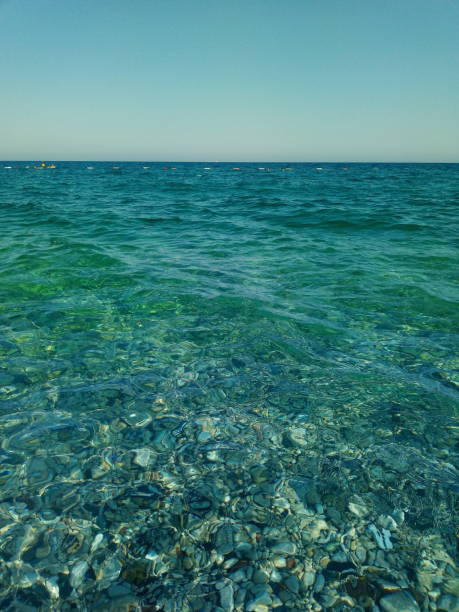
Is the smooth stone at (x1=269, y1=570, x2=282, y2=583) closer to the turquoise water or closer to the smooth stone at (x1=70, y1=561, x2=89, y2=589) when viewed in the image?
the turquoise water

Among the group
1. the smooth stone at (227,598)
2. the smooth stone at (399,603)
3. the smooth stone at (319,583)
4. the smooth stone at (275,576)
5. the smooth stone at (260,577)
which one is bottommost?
the smooth stone at (399,603)

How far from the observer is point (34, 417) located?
3.65 m

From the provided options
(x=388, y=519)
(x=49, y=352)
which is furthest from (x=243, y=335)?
(x=388, y=519)

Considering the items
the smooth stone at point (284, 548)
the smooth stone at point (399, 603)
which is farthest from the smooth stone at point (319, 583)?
the smooth stone at point (399, 603)

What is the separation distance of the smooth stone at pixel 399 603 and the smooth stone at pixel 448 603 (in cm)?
15

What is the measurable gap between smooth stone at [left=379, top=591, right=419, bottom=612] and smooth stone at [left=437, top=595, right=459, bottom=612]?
0.15 m

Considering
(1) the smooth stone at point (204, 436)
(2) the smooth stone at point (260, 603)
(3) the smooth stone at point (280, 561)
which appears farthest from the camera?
(1) the smooth stone at point (204, 436)

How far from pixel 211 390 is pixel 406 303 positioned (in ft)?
15.2

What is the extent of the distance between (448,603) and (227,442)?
6.25 feet

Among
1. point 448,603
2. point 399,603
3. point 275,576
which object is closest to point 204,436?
point 275,576

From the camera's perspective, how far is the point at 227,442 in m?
3.41

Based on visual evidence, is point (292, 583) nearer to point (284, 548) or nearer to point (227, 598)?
point (284, 548)

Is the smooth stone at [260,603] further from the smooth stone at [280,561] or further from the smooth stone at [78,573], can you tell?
the smooth stone at [78,573]

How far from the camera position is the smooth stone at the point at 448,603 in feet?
6.95
